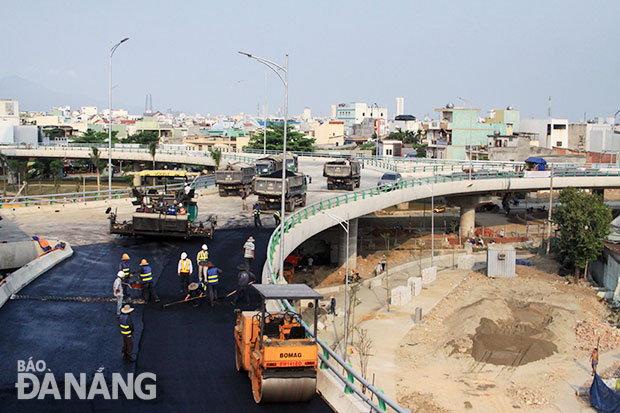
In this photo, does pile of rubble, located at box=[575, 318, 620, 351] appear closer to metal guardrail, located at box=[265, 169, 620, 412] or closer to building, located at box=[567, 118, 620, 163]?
metal guardrail, located at box=[265, 169, 620, 412]

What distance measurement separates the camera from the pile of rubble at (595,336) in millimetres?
32188

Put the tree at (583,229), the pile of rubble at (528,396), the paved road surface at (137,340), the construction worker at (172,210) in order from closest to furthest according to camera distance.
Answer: the paved road surface at (137,340) → the pile of rubble at (528,396) → the construction worker at (172,210) → the tree at (583,229)

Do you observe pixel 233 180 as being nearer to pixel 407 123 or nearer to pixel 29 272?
pixel 29 272

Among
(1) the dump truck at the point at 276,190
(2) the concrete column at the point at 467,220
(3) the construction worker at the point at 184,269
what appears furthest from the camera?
(2) the concrete column at the point at 467,220

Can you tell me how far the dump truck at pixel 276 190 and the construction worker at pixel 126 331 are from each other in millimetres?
22657

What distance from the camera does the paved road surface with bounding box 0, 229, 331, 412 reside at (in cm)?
1401

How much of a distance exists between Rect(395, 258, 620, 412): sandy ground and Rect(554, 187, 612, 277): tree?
228 centimetres

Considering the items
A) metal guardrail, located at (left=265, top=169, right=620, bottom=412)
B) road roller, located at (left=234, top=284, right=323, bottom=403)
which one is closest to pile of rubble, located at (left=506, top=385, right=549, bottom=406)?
metal guardrail, located at (left=265, top=169, right=620, bottom=412)

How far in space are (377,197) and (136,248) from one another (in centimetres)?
1899

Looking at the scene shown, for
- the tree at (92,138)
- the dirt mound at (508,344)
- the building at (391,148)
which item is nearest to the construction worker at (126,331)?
the dirt mound at (508,344)

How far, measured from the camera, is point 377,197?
43.8 m

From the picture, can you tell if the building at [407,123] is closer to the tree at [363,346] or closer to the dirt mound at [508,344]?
the dirt mound at [508,344]

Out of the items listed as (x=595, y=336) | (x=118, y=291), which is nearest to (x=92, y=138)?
(x=595, y=336)

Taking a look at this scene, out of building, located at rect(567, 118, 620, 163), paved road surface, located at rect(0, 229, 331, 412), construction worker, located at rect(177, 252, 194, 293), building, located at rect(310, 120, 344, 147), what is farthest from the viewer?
building, located at rect(310, 120, 344, 147)
